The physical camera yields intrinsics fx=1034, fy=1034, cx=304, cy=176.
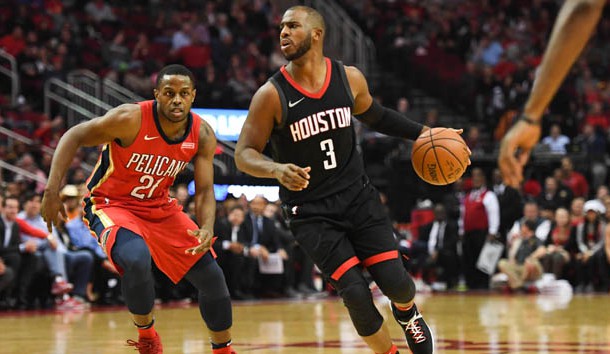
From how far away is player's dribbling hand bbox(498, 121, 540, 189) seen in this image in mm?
3416

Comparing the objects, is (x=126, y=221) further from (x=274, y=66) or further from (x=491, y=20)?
(x=491, y=20)


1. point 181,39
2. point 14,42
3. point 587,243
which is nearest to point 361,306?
point 587,243

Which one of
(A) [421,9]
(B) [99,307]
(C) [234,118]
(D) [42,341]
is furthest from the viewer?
(A) [421,9]

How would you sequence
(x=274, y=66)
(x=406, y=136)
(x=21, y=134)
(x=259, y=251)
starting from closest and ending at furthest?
(x=406, y=136) < (x=259, y=251) < (x=21, y=134) < (x=274, y=66)

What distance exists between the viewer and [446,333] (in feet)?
30.6

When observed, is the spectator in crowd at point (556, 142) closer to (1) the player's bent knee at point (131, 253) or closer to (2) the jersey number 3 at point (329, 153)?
(2) the jersey number 3 at point (329, 153)

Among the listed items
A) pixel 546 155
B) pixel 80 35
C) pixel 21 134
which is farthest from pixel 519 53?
pixel 21 134

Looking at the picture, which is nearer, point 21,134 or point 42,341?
point 42,341

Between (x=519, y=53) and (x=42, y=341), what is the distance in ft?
57.6

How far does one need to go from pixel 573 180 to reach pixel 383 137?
3.80 metres

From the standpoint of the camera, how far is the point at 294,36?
6.18 metres

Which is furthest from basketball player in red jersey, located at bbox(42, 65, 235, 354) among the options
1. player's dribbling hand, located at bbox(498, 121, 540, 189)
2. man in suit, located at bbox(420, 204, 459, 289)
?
man in suit, located at bbox(420, 204, 459, 289)

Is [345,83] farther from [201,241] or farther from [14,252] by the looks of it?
[14,252]

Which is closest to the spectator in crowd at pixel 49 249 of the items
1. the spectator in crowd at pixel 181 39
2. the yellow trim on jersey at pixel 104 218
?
the yellow trim on jersey at pixel 104 218
